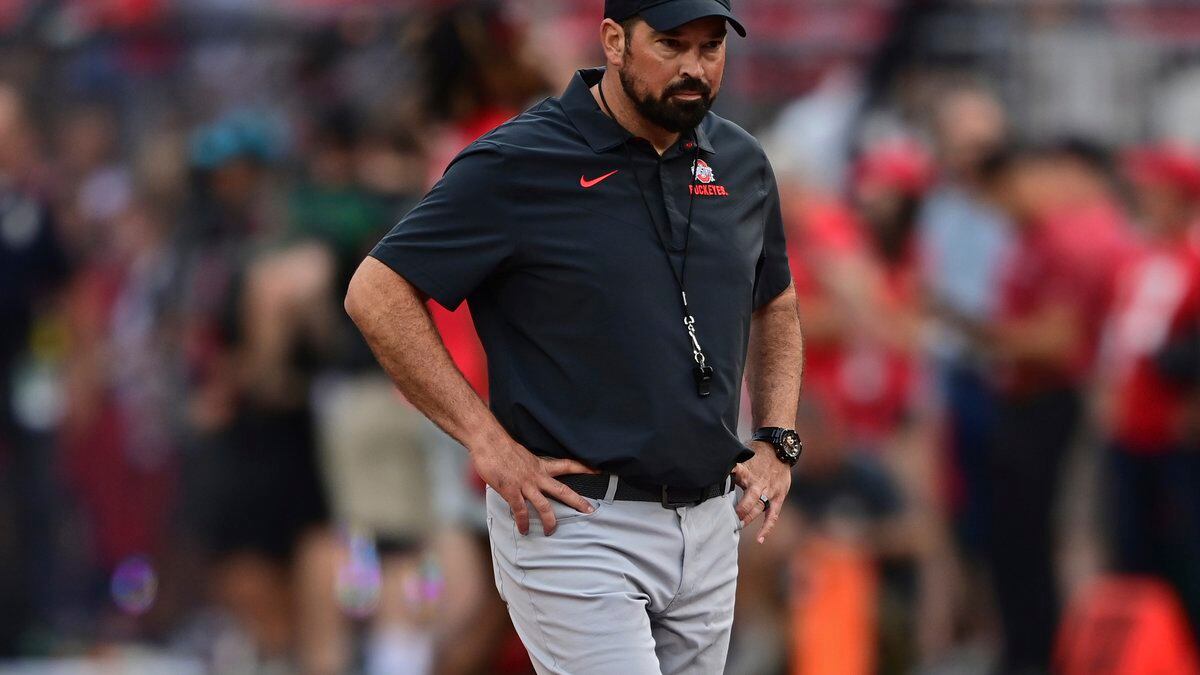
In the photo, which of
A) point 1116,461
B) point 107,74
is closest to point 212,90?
point 107,74

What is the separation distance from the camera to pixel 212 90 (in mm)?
12312

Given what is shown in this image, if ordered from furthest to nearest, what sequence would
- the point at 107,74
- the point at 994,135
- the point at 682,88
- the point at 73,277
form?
the point at 107,74 < the point at 73,277 < the point at 994,135 < the point at 682,88

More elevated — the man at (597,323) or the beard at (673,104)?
the beard at (673,104)

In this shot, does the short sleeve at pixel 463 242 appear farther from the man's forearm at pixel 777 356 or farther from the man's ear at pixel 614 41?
the man's forearm at pixel 777 356

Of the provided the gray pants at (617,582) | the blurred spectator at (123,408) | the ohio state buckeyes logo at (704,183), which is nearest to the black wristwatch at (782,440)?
the gray pants at (617,582)

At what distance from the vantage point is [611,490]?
4.69 meters

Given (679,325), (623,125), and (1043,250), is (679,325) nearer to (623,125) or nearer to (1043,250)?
(623,125)

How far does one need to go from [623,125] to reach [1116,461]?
14.7 feet

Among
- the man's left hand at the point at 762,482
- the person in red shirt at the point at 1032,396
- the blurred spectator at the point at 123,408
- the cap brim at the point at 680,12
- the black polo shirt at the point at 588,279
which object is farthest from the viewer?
the blurred spectator at the point at 123,408

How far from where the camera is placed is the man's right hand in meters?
4.65

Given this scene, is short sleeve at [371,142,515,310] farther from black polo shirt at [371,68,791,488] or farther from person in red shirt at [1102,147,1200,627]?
person in red shirt at [1102,147,1200,627]

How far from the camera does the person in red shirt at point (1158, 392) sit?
320 inches

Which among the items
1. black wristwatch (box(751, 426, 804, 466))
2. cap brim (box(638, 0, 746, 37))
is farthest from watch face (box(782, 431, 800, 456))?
cap brim (box(638, 0, 746, 37))

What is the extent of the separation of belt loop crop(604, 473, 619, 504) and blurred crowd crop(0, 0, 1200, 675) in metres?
2.47
